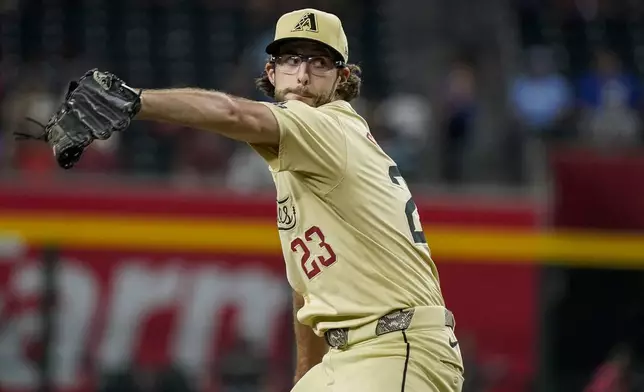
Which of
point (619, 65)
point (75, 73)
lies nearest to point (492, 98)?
point (619, 65)

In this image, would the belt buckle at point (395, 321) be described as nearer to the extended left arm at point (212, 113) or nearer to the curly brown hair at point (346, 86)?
the extended left arm at point (212, 113)

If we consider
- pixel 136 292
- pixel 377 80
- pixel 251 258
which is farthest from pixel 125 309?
pixel 377 80

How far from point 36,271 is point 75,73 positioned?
7.52ft

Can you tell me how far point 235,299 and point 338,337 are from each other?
693 centimetres

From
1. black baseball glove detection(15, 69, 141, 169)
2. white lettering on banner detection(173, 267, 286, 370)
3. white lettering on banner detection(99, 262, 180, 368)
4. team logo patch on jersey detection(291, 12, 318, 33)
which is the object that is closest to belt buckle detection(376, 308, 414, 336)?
team logo patch on jersey detection(291, 12, 318, 33)

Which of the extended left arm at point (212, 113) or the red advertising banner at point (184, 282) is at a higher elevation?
the extended left arm at point (212, 113)

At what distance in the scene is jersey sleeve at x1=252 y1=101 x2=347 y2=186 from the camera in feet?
14.6

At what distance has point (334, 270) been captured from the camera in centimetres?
475

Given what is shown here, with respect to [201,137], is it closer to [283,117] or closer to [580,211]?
[580,211]

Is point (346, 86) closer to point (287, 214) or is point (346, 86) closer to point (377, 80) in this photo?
point (287, 214)

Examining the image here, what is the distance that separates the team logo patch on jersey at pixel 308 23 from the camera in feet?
16.1

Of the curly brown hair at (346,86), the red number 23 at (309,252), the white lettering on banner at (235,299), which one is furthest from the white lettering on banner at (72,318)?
the red number 23 at (309,252)

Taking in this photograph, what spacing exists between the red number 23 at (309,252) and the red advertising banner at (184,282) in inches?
261

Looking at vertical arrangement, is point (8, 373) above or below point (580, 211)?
below
